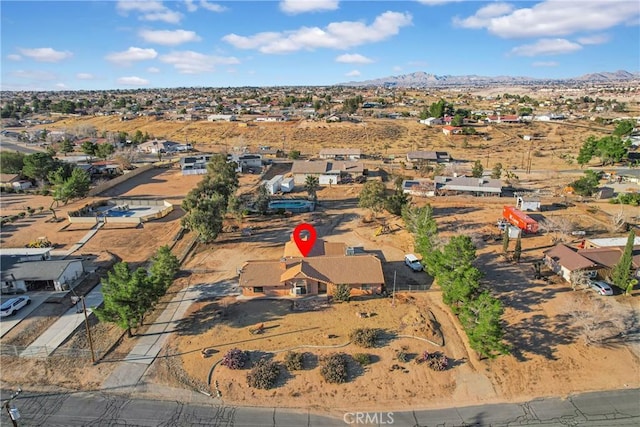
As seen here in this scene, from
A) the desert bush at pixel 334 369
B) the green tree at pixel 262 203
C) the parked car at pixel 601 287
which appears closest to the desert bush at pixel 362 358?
the desert bush at pixel 334 369

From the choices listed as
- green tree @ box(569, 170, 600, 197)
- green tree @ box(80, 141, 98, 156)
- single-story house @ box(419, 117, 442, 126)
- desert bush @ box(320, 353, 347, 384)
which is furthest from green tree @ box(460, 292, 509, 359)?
single-story house @ box(419, 117, 442, 126)

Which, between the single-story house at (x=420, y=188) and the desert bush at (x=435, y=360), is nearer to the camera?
the desert bush at (x=435, y=360)

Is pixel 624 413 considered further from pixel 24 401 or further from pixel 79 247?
pixel 79 247

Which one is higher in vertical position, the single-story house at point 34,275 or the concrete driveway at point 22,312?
the single-story house at point 34,275

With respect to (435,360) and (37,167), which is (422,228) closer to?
(435,360)

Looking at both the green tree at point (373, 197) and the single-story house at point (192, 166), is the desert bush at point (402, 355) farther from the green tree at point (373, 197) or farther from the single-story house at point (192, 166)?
the single-story house at point (192, 166)

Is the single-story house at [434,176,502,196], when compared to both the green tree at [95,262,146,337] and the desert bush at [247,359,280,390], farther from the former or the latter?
the green tree at [95,262,146,337]

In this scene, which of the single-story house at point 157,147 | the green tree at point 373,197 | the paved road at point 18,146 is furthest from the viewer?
the paved road at point 18,146
